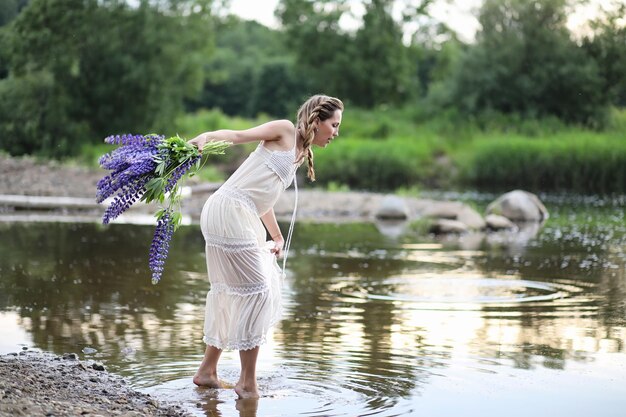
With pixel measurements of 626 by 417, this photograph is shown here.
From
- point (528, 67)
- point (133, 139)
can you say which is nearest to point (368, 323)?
point (133, 139)

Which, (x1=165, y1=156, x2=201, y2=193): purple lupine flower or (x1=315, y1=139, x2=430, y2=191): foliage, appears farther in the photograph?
(x1=315, y1=139, x2=430, y2=191): foliage

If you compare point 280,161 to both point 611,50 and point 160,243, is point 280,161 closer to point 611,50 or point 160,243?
point 160,243

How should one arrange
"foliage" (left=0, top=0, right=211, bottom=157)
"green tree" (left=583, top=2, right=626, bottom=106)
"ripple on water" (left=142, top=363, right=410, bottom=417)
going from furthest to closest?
"green tree" (left=583, top=2, right=626, bottom=106)
"foliage" (left=0, top=0, right=211, bottom=157)
"ripple on water" (left=142, top=363, right=410, bottom=417)

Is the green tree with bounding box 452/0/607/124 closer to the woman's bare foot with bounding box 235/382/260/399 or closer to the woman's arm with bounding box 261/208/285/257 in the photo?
the woman's arm with bounding box 261/208/285/257

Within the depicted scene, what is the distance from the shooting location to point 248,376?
6254 millimetres

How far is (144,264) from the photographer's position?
1250cm

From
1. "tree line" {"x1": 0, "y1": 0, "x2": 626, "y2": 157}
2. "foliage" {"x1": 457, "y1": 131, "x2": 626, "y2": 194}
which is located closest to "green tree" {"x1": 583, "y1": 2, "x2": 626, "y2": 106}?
"tree line" {"x1": 0, "y1": 0, "x2": 626, "y2": 157}

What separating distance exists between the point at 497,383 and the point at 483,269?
230 inches

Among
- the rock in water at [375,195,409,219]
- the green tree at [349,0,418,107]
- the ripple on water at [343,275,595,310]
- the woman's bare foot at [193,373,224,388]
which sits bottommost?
the woman's bare foot at [193,373,224,388]

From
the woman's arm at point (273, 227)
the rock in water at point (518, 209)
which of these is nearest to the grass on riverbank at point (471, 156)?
A: the rock in water at point (518, 209)

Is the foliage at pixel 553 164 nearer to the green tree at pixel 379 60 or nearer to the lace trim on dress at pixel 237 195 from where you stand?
the green tree at pixel 379 60

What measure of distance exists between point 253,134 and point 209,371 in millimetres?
1408

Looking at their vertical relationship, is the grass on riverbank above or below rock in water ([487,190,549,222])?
above

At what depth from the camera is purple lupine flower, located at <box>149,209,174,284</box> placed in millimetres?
6344
